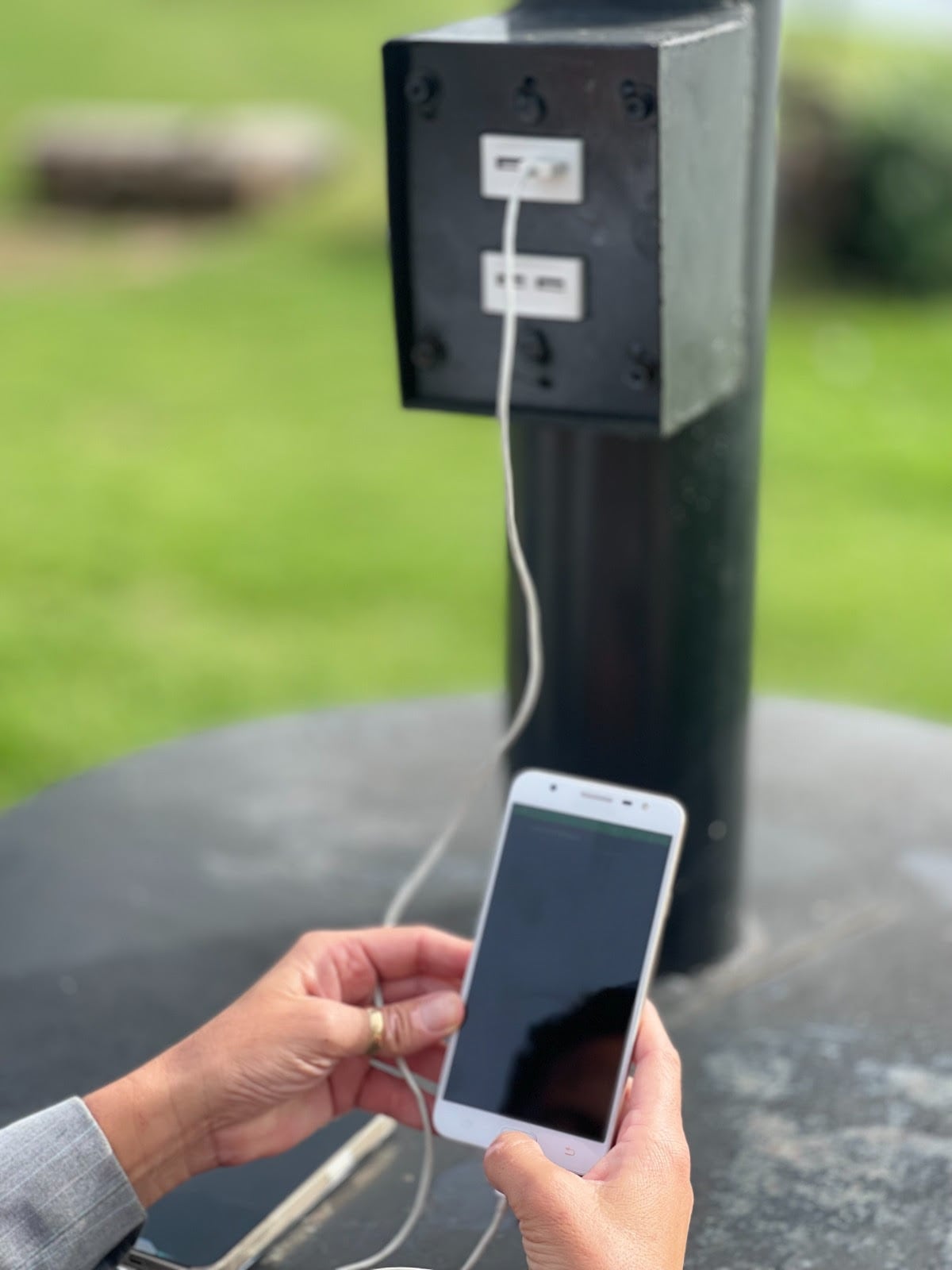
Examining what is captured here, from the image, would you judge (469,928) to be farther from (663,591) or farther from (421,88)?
(421,88)

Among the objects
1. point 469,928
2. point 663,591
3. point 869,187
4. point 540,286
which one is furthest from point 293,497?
point 540,286

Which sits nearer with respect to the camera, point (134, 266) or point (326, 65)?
point (134, 266)

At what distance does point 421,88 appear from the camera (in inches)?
55.1

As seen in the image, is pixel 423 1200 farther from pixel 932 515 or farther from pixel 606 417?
pixel 932 515

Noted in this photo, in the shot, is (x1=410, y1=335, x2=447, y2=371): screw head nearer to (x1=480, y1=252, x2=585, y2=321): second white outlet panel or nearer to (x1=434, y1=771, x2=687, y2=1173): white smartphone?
(x1=480, y1=252, x2=585, y2=321): second white outlet panel

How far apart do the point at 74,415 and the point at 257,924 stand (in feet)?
12.8

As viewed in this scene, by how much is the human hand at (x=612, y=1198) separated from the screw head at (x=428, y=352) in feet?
2.18

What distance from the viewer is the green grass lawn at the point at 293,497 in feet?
12.9

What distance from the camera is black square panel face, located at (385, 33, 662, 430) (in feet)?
4.41

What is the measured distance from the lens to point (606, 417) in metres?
1.45

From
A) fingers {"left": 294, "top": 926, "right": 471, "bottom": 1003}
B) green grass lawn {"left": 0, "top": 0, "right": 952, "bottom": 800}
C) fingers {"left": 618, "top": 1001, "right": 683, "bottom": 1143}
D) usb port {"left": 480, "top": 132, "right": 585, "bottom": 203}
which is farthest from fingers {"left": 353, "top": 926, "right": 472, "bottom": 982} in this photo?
green grass lawn {"left": 0, "top": 0, "right": 952, "bottom": 800}

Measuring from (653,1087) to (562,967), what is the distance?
134 mm

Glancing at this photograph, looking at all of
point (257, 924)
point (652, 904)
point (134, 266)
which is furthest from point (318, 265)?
point (652, 904)

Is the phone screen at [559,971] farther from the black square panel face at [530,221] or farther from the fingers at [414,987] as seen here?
the black square panel face at [530,221]
